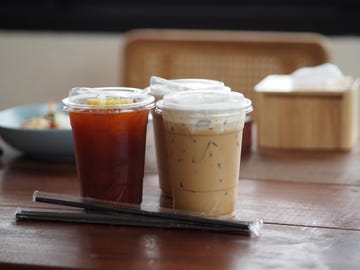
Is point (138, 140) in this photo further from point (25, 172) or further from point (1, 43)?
point (1, 43)

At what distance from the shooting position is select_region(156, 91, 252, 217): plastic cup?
943mm

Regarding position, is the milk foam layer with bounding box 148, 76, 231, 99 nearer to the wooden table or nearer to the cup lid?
the cup lid

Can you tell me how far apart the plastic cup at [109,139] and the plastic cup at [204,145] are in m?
0.07

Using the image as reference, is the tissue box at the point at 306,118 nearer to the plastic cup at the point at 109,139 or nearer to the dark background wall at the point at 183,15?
the plastic cup at the point at 109,139

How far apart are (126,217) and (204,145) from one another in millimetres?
159

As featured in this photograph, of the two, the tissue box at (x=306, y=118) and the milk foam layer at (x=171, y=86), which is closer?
the milk foam layer at (x=171, y=86)

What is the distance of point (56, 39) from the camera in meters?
2.82

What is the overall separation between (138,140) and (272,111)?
0.53 m

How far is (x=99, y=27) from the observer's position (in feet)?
9.27

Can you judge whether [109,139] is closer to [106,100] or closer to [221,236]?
[106,100]

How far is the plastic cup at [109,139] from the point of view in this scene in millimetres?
1013

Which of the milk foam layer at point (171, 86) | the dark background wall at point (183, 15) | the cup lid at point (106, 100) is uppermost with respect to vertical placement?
the dark background wall at point (183, 15)

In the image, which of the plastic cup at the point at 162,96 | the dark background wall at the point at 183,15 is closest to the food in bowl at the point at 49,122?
the plastic cup at the point at 162,96

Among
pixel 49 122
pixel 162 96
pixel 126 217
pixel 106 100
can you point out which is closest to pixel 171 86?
pixel 162 96
